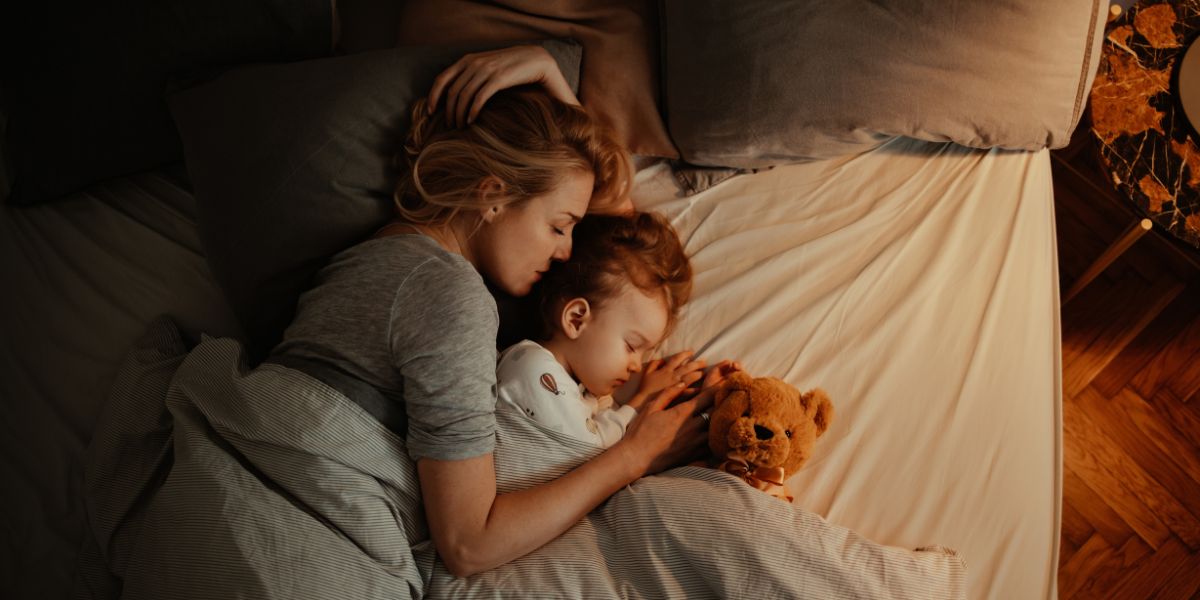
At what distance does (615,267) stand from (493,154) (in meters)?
0.24

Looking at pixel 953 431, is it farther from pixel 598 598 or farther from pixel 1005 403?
pixel 598 598

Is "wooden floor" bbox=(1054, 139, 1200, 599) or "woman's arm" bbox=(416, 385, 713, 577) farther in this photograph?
"wooden floor" bbox=(1054, 139, 1200, 599)

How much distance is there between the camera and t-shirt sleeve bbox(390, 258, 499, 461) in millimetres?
875

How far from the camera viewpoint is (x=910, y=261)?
1.25 m

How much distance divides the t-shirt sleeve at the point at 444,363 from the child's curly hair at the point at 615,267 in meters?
0.22

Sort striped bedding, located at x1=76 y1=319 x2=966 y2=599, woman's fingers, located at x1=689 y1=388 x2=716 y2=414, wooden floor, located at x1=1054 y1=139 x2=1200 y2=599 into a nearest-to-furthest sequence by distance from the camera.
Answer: striped bedding, located at x1=76 y1=319 x2=966 y2=599, woman's fingers, located at x1=689 y1=388 x2=716 y2=414, wooden floor, located at x1=1054 y1=139 x2=1200 y2=599

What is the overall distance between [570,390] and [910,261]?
0.63 meters

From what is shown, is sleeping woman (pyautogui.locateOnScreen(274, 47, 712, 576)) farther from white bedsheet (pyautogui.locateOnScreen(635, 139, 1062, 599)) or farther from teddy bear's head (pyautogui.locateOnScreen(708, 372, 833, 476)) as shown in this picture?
white bedsheet (pyautogui.locateOnScreen(635, 139, 1062, 599))

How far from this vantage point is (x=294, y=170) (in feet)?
3.47

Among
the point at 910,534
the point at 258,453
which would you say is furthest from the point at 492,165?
the point at 910,534

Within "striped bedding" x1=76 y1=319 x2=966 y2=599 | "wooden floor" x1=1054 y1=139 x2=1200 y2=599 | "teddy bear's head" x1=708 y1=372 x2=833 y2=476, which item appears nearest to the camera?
"striped bedding" x1=76 y1=319 x2=966 y2=599

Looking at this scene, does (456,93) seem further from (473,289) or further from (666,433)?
(666,433)

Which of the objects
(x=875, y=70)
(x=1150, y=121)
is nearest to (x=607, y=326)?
(x=875, y=70)

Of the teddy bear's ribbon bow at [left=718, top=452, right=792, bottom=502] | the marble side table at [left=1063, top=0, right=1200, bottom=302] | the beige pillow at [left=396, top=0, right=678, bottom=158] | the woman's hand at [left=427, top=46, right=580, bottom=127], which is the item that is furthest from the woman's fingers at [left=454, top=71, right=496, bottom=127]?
the marble side table at [left=1063, top=0, right=1200, bottom=302]
